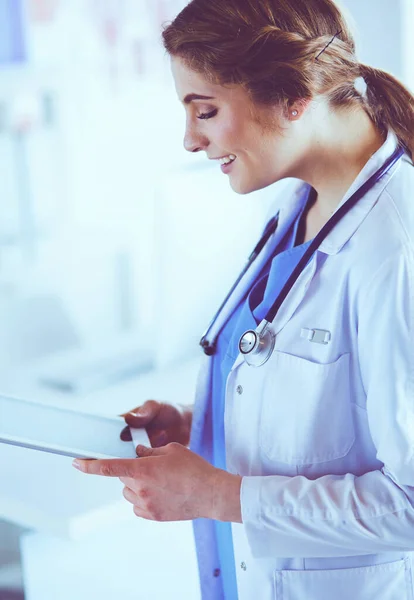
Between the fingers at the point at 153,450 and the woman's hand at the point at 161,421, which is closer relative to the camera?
the fingers at the point at 153,450

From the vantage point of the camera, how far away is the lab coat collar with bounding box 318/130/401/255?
1.07 meters

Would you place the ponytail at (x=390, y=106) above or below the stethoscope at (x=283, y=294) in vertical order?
above

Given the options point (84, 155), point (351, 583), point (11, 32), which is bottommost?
point (351, 583)

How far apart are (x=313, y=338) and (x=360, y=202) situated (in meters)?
0.20

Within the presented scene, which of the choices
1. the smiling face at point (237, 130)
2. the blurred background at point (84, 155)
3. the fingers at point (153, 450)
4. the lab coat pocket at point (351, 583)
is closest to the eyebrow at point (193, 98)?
the smiling face at point (237, 130)

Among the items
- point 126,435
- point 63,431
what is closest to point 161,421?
point 126,435

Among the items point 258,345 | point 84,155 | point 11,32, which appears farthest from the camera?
point 84,155

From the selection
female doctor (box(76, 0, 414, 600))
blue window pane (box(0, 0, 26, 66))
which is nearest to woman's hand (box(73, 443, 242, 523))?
female doctor (box(76, 0, 414, 600))

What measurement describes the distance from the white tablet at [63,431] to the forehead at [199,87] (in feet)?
1.80

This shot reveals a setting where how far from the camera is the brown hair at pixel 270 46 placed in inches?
42.2

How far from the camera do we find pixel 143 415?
4.51 ft

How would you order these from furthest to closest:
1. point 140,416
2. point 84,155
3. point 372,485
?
1. point 84,155
2. point 140,416
3. point 372,485

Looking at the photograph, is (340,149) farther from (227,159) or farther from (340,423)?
(340,423)

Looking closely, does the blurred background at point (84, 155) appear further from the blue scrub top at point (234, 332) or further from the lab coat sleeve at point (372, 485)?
the lab coat sleeve at point (372, 485)
